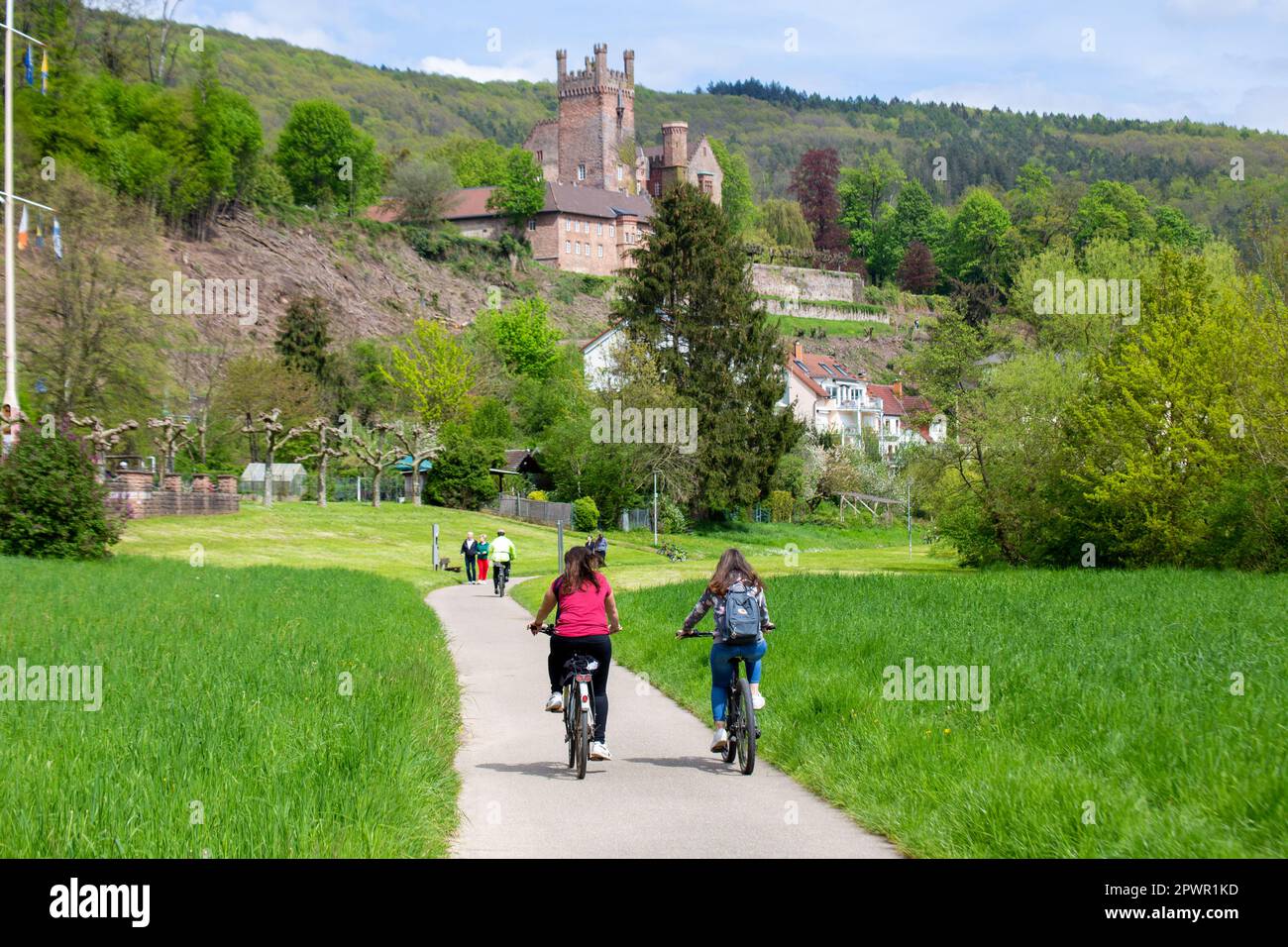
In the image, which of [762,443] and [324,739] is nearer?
[324,739]

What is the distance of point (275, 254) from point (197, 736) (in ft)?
357

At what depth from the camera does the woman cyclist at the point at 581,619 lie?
11414 mm

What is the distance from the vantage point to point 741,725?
36.1 ft

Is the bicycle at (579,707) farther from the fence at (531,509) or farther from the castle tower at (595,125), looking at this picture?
the castle tower at (595,125)

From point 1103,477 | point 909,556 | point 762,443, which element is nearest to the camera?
point 1103,477

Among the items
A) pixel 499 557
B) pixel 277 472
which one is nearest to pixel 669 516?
pixel 277 472

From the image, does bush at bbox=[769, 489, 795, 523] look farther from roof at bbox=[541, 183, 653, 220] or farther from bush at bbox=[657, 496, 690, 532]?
roof at bbox=[541, 183, 653, 220]

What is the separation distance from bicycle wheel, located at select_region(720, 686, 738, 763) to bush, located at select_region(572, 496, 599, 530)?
6042 cm

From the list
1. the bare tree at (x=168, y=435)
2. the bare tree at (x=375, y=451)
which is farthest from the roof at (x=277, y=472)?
the bare tree at (x=168, y=435)

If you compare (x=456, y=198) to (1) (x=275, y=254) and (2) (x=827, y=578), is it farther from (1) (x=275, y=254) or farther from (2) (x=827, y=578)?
(2) (x=827, y=578)

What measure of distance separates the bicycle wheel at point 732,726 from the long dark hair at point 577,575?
5.11ft
